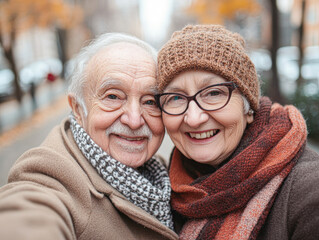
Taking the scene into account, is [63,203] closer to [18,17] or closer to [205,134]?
Answer: [205,134]

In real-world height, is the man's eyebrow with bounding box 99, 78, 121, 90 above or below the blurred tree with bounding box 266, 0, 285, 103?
above

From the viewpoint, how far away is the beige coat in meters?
1.18

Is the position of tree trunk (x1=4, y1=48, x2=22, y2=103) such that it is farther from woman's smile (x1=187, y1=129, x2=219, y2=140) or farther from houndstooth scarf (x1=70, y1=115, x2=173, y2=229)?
woman's smile (x1=187, y1=129, x2=219, y2=140)

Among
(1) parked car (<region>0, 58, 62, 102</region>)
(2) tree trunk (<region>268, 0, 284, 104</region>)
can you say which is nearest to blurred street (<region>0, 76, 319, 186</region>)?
(1) parked car (<region>0, 58, 62, 102</region>)

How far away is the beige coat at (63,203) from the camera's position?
46.6 inches

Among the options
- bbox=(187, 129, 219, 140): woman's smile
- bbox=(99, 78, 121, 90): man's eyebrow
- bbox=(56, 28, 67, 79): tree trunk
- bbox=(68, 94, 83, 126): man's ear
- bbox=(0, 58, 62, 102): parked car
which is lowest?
bbox=(0, 58, 62, 102): parked car

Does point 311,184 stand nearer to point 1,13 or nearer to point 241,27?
point 1,13

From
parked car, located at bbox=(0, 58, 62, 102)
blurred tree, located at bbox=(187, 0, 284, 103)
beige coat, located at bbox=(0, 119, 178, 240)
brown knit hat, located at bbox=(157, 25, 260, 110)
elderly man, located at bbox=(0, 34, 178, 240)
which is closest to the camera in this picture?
beige coat, located at bbox=(0, 119, 178, 240)

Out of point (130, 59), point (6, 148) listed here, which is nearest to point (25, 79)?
point (6, 148)

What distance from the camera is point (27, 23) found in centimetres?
1419

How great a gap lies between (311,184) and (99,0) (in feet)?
132

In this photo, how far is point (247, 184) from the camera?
1681 mm

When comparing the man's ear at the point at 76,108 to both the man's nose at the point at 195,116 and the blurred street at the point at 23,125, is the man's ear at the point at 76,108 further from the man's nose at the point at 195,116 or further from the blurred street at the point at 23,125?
the blurred street at the point at 23,125

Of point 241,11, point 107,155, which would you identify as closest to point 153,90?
point 107,155
